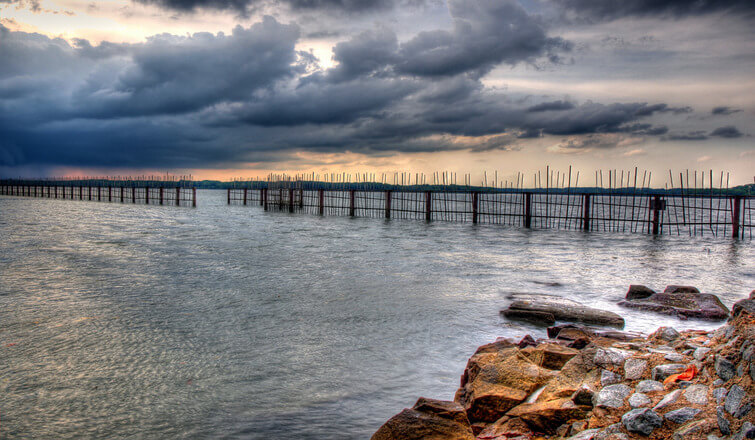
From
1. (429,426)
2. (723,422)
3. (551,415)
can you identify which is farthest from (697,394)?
(429,426)

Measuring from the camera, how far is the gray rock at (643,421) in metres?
2.71

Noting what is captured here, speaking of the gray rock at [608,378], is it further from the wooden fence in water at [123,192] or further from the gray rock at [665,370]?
the wooden fence in water at [123,192]

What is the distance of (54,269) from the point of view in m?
10.4

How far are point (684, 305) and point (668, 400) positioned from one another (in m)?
5.38

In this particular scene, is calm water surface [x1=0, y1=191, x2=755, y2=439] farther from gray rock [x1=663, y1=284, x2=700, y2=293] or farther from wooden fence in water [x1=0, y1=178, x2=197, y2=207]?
wooden fence in water [x1=0, y1=178, x2=197, y2=207]

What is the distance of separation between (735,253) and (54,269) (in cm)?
2078

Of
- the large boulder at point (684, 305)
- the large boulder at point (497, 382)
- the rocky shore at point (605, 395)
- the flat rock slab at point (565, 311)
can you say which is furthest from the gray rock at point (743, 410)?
the large boulder at point (684, 305)

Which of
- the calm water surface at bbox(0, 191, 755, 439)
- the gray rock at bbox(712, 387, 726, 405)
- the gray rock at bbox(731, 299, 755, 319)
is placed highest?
the gray rock at bbox(731, 299, 755, 319)

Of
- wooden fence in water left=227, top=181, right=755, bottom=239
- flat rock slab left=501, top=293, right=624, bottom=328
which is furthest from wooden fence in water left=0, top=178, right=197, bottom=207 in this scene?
flat rock slab left=501, top=293, right=624, bottom=328

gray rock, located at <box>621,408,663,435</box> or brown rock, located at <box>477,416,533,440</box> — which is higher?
gray rock, located at <box>621,408,663,435</box>

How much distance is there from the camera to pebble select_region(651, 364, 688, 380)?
3.36m

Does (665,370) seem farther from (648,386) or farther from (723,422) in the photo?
(723,422)

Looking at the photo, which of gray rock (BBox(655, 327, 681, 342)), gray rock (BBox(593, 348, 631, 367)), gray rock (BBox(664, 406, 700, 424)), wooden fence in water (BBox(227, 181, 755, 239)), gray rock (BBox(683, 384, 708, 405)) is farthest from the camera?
wooden fence in water (BBox(227, 181, 755, 239))

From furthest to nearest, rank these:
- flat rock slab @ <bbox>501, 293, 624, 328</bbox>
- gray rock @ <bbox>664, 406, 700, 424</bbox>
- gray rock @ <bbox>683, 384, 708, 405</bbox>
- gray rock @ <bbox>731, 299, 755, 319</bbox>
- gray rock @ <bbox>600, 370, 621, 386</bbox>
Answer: flat rock slab @ <bbox>501, 293, 624, 328</bbox> → gray rock @ <bbox>600, 370, 621, 386</bbox> → gray rock @ <bbox>731, 299, 755, 319</bbox> → gray rock @ <bbox>683, 384, 708, 405</bbox> → gray rock @ <bbox>664, 406, 700, 424</bbox>
